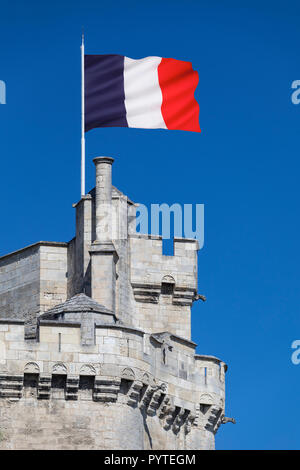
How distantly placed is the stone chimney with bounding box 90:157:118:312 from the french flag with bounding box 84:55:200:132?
160 inches

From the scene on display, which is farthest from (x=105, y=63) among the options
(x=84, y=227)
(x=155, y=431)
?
(x=155, y=431)

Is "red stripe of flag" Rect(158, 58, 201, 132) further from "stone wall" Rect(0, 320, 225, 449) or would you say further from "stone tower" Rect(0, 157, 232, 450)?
"stone wall" Rect(0, 320, 225, 449)

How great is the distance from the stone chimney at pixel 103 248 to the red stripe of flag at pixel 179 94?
5356mm

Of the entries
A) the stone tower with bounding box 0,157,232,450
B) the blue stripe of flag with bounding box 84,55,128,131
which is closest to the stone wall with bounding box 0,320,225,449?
the stone tower with bounding box 0,157,232,450

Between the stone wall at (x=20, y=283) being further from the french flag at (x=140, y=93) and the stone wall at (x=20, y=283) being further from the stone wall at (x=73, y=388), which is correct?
the stone wall at (x=73, y=388)

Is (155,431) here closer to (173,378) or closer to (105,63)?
(173,378)

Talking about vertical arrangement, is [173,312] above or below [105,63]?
below

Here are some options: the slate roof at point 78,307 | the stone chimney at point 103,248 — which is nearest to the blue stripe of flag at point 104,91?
the stone chimney at point 103,248

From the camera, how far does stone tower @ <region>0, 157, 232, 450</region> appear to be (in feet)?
274

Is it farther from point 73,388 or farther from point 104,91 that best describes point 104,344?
point 104,91

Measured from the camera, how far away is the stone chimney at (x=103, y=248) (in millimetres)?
87625

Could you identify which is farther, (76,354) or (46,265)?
(46,265)

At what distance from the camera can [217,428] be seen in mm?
90438
